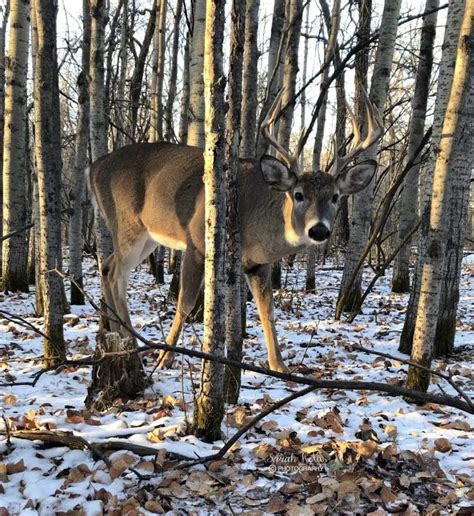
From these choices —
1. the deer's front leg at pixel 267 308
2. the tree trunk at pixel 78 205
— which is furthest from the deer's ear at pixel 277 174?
the tree trunk at pixel 78 205

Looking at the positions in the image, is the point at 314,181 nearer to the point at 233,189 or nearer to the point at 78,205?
the point at 233,189

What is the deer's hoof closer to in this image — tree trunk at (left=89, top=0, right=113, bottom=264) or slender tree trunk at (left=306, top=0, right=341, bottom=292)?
tree trunk at (left=89, top=0, right=113, bottom=264)

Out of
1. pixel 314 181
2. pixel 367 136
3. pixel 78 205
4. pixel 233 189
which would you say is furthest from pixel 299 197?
pixel 78 205

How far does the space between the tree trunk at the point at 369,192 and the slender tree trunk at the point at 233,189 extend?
4.03 meters

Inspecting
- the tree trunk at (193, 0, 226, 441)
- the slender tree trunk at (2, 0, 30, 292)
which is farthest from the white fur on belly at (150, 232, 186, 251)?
the slender tree trunk at (2, 0, 30, 292)

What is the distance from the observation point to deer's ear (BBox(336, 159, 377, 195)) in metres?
4.70

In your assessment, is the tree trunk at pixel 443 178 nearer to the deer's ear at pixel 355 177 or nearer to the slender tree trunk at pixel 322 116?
the deer's ear at pixel 355 177

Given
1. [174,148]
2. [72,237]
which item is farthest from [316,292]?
[174,148]

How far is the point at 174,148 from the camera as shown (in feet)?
18.9

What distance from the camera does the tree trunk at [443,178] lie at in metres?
3.70

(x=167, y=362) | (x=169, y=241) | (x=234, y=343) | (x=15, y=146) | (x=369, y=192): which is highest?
(x=15, y=146)

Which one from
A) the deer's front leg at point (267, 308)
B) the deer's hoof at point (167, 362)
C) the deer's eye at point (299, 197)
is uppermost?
the deer's eye at point (299, 197)

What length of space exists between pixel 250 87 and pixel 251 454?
398 cm

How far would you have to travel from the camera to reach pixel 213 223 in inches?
120
